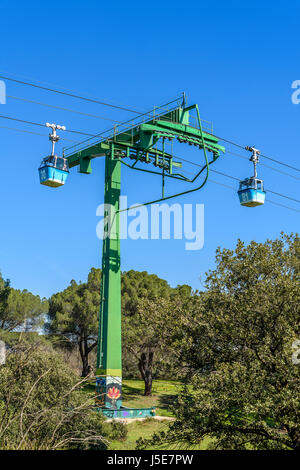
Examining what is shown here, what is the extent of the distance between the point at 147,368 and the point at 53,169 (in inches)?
1242

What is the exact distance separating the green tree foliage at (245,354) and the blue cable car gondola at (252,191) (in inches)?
156

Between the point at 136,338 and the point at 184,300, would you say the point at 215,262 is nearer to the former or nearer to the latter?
the point at 184,300

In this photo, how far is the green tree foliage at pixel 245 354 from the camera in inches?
584

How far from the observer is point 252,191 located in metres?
23.1

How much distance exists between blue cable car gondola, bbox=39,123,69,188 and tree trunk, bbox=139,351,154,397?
3028cm

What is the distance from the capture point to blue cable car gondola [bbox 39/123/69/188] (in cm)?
2186

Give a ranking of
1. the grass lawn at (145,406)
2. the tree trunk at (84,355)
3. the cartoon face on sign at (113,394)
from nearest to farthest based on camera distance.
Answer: the grass lawn at (145,406), the cartoon face on sign at (113,394), the tree trunk at (84,355)

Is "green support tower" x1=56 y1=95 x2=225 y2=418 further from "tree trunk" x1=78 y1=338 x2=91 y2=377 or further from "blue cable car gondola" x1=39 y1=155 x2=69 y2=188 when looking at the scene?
"tree trunk" x1=78 y1=338 x2=91 y2=377

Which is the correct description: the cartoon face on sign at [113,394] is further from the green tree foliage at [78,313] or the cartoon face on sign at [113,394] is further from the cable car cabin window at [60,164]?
the green tree foliage at [78,313]

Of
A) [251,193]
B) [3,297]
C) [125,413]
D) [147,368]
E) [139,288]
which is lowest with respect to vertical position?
[125,413]

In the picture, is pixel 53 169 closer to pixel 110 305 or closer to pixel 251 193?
pixel 251 193

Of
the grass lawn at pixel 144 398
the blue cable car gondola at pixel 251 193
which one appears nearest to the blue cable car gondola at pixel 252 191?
the blue cable car gondola at pixel 251 193

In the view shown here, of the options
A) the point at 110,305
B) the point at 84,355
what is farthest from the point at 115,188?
the point at 84,355

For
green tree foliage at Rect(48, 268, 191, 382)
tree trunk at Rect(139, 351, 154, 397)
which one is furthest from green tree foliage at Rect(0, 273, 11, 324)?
tree trunk at Rect(139, 351, 154, 397)
